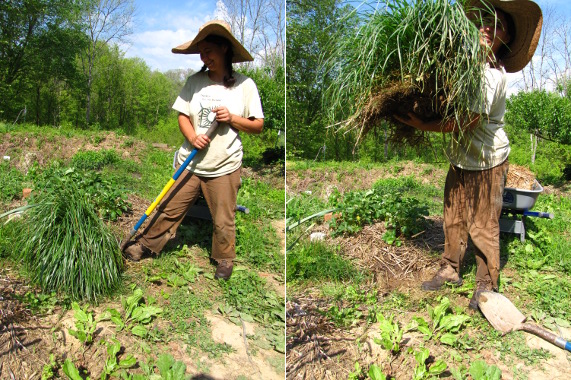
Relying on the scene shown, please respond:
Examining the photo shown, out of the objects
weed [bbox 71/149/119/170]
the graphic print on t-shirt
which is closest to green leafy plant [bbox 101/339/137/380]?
the graphic print on t-shirt

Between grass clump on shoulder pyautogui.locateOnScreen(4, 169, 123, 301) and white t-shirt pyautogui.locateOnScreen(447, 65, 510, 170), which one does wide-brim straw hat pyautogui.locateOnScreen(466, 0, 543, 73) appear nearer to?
white t-shirt pyautogui.locateOnScreen(447, 65, 510, 170)

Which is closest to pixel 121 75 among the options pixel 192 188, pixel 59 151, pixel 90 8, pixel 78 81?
pixel 90 8

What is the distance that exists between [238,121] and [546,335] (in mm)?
2407

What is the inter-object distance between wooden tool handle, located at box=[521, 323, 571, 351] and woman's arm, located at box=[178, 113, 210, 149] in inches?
94.6

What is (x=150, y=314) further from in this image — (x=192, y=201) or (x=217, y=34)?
(x=217, y=34)

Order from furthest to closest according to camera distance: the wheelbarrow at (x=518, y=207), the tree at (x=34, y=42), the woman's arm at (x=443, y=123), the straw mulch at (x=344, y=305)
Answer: the tree at (x=34, y=42) → the wheelbarrow at (x=518, y=207) → the woman's arm at (x=443, y=123) → the straw mulch at (x=344, y=305)

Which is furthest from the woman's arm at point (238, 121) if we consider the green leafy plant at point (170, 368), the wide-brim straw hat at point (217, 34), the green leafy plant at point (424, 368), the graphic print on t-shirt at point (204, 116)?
the green leafy plant at point (424, 368)

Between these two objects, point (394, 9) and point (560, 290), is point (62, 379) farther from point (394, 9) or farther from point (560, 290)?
point (560, 290)

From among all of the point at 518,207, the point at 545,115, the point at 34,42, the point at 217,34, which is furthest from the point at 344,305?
the point at 34,42

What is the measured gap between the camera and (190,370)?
227cm

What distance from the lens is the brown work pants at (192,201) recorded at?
3.14 metres

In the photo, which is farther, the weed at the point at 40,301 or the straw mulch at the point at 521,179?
the straw mulch at the point at 521,179

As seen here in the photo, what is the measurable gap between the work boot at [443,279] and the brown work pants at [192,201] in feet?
4.98

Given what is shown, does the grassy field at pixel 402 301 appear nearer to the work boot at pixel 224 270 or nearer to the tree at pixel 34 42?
the work boot at pixel 224 270
